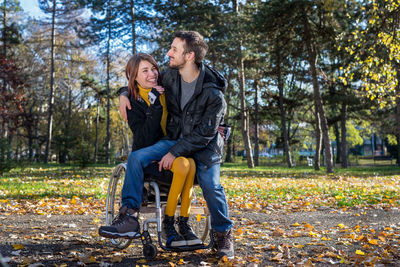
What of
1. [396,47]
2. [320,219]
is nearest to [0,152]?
[320,219]

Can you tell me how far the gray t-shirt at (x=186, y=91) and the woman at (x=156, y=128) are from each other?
180mm

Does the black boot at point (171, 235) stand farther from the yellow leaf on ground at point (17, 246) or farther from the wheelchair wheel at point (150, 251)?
the yellow leaf on ground at point (17, 246)

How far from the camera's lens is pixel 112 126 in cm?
4059

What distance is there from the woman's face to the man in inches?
4.6

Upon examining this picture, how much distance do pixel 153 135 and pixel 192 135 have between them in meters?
0.43

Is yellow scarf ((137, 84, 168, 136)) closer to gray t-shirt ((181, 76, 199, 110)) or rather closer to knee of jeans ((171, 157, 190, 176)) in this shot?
gray t-shirt ((181, 76, 199, 110))

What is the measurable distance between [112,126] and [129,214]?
3820 centimetres

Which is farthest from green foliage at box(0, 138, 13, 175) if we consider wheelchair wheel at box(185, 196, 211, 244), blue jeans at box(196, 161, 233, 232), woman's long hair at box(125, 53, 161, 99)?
blue jeans at box(196, 161, 233, 232)

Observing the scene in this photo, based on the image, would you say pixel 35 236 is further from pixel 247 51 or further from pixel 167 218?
pixel 247 51

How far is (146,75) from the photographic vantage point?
379 centimetres

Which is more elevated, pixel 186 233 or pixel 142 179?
pixel 142 179

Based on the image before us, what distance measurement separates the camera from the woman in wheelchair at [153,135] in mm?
3400

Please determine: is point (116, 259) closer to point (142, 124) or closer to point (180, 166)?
point (180, 166)

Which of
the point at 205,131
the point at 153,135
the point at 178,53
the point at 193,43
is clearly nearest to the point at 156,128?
the point at 153,135
